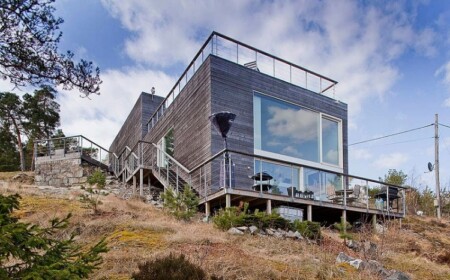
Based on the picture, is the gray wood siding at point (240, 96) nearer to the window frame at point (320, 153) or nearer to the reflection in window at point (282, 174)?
the window frame at point (320, 153)

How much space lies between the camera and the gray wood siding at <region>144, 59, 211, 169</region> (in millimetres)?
11914

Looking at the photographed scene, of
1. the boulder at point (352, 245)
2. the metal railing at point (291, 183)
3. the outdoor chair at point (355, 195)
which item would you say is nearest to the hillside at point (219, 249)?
the boulder at point (352, 245)

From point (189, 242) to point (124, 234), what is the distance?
1.08 metres

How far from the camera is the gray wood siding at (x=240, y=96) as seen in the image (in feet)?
38.1

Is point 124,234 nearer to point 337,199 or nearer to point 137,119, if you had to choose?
point 337,199

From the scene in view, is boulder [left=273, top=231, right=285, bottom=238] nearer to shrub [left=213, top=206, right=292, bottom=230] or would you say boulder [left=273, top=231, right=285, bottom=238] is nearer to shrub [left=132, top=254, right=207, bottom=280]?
shrub [left=213, top=206, right=292, bottom=230]

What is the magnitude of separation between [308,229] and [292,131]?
17.0 ft

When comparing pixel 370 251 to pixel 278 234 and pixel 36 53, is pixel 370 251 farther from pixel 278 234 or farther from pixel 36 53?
pixel 36 53

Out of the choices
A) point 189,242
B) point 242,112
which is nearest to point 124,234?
point 189,242

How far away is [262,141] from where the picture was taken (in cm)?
1248

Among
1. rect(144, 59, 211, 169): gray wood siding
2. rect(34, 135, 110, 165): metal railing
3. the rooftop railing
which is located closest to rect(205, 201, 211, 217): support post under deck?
rect(144, 59, 211, 169): gray wood siding

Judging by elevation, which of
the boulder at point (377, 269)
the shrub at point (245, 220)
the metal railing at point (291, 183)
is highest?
the metal railing at point (291, 183)

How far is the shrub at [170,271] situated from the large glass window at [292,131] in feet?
25.3

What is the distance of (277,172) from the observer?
11.2m
